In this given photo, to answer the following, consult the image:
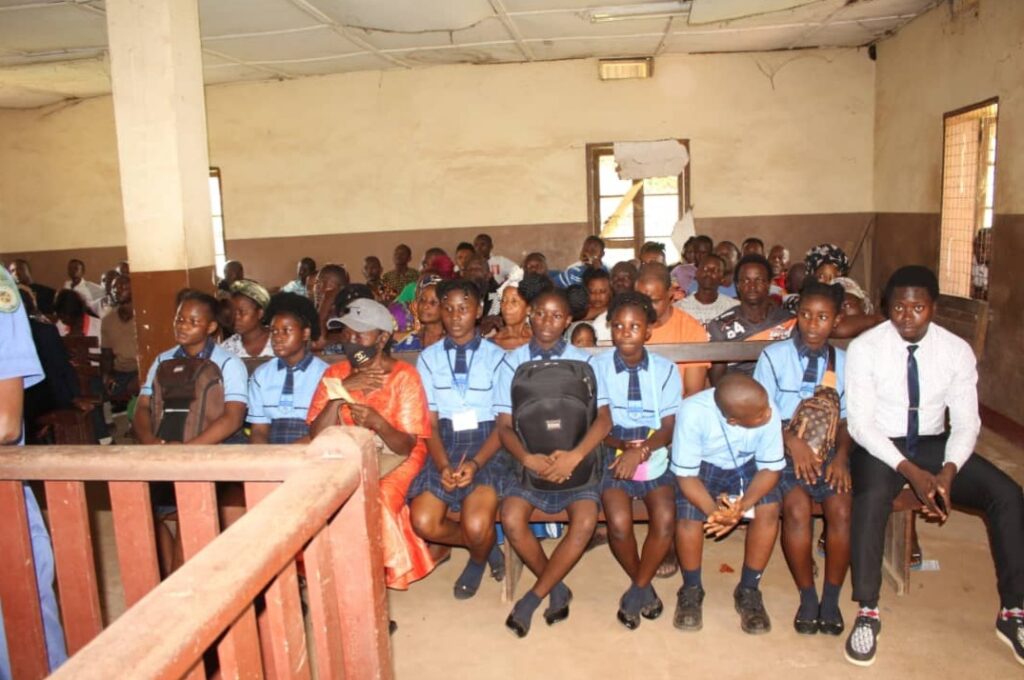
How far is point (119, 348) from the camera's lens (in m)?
6.16

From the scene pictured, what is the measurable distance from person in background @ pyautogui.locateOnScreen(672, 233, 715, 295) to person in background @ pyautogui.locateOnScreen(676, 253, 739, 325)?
0.74 meters

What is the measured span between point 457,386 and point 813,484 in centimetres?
156

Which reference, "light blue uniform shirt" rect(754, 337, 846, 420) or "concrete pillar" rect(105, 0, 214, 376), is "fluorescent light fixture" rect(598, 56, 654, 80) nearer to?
"concrete pillar" rect(105, 0, 214, 376)

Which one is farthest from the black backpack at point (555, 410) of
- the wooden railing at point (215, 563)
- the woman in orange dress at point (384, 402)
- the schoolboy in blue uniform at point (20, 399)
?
the schoolboy in blue uniform at point (20, 399)

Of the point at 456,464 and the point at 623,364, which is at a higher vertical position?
the point at 623,364

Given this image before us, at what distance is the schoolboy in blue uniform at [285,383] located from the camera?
11.1 feet

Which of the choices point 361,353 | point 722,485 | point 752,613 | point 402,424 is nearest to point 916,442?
point 722,485

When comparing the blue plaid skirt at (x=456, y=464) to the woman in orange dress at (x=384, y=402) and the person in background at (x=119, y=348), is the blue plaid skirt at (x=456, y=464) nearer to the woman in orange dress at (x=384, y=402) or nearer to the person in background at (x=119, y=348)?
the woman in orange dress at (x=384, y=402)

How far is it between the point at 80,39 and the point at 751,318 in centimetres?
672

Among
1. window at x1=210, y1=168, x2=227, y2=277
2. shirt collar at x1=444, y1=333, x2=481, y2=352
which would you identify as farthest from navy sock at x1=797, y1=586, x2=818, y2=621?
window at x1=210, y1=168, x2=227, y2=277

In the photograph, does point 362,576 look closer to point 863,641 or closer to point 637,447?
point 637,447

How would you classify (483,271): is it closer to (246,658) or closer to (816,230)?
(816,230)

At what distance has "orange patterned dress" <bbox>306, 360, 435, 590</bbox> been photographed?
3107mm

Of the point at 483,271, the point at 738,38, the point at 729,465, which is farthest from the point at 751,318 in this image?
the point at 738,38
